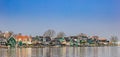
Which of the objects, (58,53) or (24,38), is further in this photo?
(24,38)

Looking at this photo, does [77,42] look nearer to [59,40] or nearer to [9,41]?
[59,40]

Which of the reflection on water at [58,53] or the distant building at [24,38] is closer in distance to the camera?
the reflection on water at [58,53]

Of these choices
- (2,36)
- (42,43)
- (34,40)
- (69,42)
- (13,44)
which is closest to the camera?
(13,44)

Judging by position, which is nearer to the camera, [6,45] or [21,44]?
[6,45]

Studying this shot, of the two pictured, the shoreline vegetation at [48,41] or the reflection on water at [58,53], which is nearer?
the reflection on water at [58,53]

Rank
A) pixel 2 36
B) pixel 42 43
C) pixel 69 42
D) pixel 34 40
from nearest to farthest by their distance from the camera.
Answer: pixel 2 36
pixel 34 40
pixel 42 43
pixel 69 42

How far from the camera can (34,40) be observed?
30.5 metres

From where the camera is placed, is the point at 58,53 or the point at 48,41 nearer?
the point at 58,53

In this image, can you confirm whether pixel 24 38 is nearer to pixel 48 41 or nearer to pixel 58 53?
pixel 48 41

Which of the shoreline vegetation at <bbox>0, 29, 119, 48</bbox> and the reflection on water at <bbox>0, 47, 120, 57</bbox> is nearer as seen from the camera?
the reflection on water at <bbox>0, 47, 120, 57</bbox>

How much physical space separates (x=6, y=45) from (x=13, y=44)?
1081 mm

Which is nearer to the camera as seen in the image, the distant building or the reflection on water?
the reflection on water

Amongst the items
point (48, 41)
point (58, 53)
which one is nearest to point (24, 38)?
point (48, 41)

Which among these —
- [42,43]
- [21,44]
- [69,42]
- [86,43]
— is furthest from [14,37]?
[86,43]
